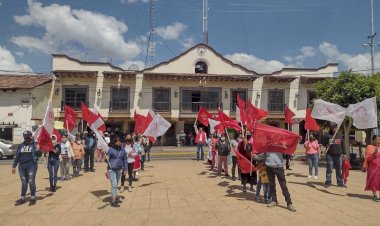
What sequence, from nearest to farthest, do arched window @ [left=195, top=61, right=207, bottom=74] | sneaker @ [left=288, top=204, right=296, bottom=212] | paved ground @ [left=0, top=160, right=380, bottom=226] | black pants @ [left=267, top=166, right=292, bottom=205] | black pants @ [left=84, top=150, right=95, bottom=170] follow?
1. paved ground @ [left=0, top=160, right=380, bottom=226]
2. sneaker @ [left=288, top=204, right=296, bottom=212]
3. black pants @ [left=267, top=166, right=292, bottom=205]
4. black pants @ [left=84, top=150, right=95, bottom=170]
5. arched window @ [left=195, top=61, right=207, bottom=74]

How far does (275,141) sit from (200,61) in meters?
25.6

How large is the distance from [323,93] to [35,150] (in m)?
14.1

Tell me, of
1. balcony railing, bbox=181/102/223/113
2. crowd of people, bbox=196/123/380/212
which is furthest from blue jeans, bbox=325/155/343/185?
balcony railing, bbox=181/102/223/113

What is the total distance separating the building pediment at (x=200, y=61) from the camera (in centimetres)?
3225

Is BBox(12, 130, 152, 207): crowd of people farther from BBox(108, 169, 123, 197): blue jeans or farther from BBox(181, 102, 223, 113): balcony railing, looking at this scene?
BBox(181, 102, 223, 113): balcony railing

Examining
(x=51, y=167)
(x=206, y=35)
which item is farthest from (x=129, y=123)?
(x=51, y=167)

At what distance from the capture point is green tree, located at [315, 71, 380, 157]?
52.9 ft

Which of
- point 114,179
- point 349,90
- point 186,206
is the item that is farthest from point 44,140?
point 349,90

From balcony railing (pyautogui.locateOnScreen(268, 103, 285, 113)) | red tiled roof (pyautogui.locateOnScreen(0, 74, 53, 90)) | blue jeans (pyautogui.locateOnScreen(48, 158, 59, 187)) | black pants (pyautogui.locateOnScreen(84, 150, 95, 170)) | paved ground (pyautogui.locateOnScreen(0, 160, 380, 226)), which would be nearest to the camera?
paved ground (pyautogui.locateOnScreen(0, 160, 380, 226))

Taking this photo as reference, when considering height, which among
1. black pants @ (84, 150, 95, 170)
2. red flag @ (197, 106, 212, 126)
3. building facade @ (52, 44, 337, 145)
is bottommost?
black pants @ (84, 150, 95, 170)

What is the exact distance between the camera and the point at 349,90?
16.3 m

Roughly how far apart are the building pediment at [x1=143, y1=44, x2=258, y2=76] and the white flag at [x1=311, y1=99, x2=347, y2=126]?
22.3 metres

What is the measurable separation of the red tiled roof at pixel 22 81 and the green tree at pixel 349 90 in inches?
947

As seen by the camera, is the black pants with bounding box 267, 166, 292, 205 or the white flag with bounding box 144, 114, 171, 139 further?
the white flag with bounding box 144, 114, 171, 139
